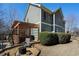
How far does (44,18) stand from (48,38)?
0.29m

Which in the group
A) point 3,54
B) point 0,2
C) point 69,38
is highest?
point 0,2

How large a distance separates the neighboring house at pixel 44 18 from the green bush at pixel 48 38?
59mm

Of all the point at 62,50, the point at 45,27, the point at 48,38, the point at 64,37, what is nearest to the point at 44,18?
the point at 45,27

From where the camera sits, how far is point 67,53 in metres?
3.20

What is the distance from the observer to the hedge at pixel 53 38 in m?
3.21

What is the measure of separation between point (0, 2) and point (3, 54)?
73 centimetres

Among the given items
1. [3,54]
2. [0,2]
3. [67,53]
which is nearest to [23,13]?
[0,2]

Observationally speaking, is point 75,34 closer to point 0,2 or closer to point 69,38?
point 69,38

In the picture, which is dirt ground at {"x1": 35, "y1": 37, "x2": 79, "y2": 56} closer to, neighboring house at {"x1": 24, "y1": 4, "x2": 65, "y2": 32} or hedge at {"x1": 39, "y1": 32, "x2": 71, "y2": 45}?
hedge at {"x1": 39, "y1": 32, "x2": 71, "y2": 45}

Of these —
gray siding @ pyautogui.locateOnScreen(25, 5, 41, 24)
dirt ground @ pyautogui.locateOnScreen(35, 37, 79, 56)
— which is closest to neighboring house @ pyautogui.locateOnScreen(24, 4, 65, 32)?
gray siding @ pyautogui.locateOnScreen(25, 5, 41, 24)

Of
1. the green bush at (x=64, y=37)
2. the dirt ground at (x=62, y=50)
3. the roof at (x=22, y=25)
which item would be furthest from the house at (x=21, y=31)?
the green bush at (x=64, y=37)

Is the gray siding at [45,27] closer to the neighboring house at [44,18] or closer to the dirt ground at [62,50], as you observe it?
the neighboring house at [44,18]

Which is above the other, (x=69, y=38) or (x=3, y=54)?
(x=69, y=38)

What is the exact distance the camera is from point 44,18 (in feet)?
10.7
